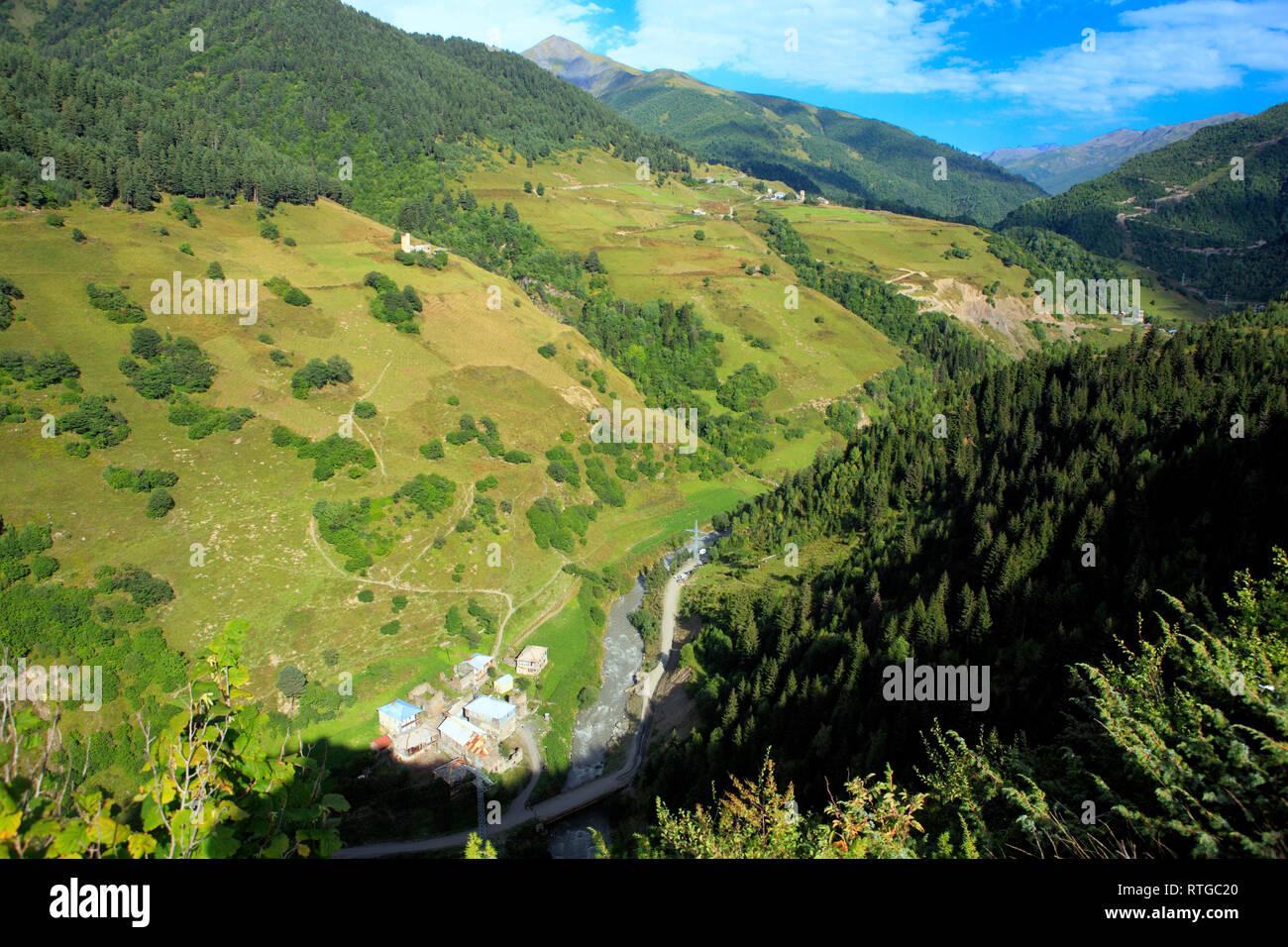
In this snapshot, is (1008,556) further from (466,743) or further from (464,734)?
(464,734)

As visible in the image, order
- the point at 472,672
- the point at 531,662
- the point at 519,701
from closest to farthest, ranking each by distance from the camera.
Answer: the point at 519,701
the point at 472,672
the point at 531,662

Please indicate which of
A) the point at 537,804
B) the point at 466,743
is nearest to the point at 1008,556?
the point at 537,804

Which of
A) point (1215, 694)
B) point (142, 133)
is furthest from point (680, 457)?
point (142, 133)

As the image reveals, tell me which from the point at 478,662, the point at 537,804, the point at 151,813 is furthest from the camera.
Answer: the point at 478,662

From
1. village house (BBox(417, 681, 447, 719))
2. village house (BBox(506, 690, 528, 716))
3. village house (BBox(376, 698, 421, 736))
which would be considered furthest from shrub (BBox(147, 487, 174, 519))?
village house (BBox(506, 690, 528, 716))

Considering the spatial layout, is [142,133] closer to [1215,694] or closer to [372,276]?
[372,276]

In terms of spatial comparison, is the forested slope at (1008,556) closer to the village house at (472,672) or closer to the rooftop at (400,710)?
the village house at (472,672)

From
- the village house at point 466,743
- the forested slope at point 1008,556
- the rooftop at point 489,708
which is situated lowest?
the village house at point 466,743

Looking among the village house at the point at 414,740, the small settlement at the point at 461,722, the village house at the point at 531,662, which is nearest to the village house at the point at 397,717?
the small settlement at the point at 461,722
